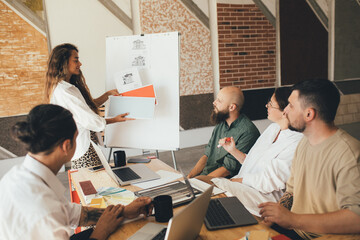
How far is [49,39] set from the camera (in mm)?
4004

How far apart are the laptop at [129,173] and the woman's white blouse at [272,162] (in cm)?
61

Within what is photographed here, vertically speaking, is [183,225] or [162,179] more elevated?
[183,225]

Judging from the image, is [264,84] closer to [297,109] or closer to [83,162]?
[83,162]

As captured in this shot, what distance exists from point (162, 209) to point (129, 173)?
0.69m

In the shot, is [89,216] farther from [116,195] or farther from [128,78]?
[128,78]

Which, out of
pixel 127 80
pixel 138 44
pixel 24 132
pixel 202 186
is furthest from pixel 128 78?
pixel 24 132

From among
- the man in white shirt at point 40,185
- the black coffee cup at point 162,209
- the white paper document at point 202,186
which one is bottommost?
the white paper document at point 202,186

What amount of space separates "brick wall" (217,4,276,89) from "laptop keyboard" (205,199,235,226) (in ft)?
12.5

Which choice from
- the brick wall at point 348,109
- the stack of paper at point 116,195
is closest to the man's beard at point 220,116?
the stack of paper at point 116,195

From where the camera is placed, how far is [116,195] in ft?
5.07

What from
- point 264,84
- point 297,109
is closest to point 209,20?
point 264,84

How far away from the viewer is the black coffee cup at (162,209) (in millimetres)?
1242

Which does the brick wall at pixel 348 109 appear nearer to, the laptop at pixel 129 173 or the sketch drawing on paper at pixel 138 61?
the sketch drawing on paper at pixel 138 61

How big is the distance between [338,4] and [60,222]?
20.2ft
